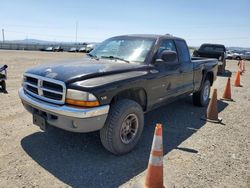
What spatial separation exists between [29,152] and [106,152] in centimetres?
119

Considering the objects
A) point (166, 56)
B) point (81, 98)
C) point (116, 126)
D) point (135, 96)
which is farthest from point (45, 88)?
point (166, 56)

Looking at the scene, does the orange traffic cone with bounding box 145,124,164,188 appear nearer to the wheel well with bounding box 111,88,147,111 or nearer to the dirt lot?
the dirt lot

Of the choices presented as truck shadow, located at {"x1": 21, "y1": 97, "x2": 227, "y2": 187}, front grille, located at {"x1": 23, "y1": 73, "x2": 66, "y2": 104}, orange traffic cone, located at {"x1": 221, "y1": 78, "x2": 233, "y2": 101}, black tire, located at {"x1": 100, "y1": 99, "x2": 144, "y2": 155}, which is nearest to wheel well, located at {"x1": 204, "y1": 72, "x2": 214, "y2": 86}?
orange traffic cone, located at {"x1": 221, "y1": 78, "x2": 233, "y2": 101}

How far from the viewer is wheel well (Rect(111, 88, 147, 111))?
3.95m

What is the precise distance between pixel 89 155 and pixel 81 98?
108 centimetres

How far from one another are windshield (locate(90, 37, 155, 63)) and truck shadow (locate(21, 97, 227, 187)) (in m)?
1.51

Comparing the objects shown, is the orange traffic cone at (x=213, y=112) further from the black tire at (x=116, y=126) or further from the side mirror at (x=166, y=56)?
the black tire at (x=116, y=126)

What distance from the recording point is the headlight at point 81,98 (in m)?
3.27

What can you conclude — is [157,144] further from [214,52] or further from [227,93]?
[214,52]

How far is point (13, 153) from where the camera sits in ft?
12.5

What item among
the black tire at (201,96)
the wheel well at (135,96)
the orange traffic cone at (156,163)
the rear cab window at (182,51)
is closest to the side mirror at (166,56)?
the wheel well at (135,96)

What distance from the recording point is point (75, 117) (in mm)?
3295

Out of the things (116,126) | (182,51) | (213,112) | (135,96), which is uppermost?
(182,51)

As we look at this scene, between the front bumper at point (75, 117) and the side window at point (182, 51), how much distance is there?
9.63 feet
